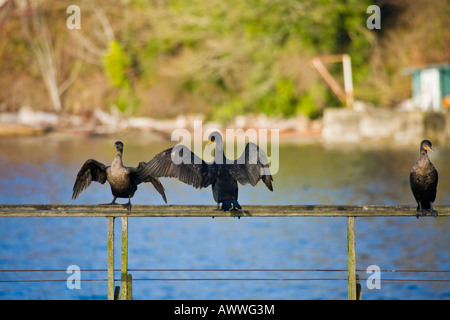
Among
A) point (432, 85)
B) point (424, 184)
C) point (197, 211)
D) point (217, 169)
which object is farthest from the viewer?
point (432, 85)

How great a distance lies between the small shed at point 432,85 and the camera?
39250mm

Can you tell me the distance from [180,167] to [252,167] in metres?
0.68

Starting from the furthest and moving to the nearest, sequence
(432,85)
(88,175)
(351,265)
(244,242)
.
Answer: (432,85) → (244,242) → (88,175) → (351,265)

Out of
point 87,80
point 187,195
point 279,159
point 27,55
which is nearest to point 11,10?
point 27,55

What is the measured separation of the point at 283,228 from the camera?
19.6m

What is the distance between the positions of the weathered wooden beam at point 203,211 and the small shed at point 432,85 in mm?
33098

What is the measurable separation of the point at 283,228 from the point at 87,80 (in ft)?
116

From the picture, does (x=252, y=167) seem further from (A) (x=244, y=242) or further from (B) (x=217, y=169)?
(A) (x=244, y=242)

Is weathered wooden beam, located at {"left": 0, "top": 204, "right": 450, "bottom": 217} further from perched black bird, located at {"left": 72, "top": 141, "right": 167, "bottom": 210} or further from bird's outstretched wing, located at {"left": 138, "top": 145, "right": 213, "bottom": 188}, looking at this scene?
perched black bird, located at {"left": 72, "top": 141, "right": 167, "bottom": 210}

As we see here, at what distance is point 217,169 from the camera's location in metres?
7.90

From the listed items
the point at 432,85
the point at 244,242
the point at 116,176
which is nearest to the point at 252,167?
the point at 116,176

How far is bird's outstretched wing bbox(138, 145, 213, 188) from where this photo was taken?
7.55 m

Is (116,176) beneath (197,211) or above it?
above

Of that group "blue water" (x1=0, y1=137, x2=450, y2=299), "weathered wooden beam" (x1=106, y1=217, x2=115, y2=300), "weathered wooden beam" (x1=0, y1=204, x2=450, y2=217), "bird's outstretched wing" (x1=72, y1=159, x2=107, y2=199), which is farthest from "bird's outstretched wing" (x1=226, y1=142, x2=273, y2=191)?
"blue water" (x1=0, y1=137, x2=450, y2=299)
